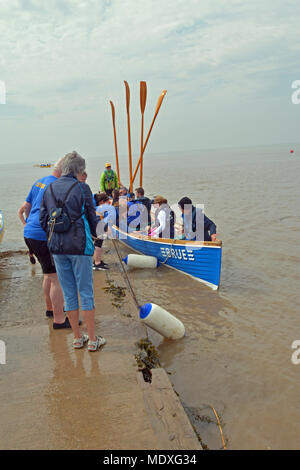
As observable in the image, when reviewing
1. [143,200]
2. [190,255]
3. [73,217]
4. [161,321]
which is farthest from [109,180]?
[73,217]

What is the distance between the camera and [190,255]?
7422 millimetres

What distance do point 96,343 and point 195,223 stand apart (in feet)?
13.6


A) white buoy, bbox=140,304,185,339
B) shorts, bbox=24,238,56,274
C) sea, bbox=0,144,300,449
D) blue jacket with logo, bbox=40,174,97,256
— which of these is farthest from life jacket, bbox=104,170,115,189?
blue jacket with logo, bbox=40,174,97,256

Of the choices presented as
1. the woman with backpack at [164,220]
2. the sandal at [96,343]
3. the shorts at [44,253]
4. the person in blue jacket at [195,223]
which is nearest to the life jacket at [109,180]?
the woman with backpack at [164,220]

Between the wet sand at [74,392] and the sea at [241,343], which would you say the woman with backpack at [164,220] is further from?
the wet sand at [74,392]

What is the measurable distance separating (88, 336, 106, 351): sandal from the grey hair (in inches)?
72.7

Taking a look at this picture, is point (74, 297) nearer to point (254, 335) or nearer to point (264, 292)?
point (254, 335)

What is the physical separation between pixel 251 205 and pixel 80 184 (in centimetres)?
1608

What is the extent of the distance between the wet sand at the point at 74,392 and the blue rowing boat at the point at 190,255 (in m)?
2.55

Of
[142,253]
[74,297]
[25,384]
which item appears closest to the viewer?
[25,384]

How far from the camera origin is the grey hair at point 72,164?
3357mm

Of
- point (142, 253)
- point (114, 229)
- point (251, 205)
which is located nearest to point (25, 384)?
point (142, 253)

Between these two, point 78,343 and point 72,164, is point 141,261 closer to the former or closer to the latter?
point 78,343

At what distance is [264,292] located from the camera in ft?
23.1
